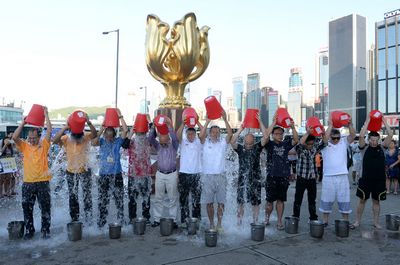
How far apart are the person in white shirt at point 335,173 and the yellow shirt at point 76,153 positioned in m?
3.73

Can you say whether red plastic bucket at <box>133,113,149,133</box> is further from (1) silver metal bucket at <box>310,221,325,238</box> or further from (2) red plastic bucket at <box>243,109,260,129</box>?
(1) silver metal bucket at <box>310,221,325,238</box>

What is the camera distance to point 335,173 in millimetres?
5371

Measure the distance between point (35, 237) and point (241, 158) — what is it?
128 inches

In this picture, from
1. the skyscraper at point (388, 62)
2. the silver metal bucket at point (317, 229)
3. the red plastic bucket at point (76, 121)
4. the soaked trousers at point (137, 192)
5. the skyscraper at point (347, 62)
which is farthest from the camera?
the skyscraper at point (347, 62)

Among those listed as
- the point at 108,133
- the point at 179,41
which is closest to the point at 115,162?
the point at 108,133

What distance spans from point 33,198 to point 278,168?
143 inches

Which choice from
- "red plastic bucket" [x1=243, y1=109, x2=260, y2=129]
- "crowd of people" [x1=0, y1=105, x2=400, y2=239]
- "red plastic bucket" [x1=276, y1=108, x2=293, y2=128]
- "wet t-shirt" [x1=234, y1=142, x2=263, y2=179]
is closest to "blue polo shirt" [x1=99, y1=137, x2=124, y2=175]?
"crowd of people" [x1=0, y1=105, x2=400, y2=239]

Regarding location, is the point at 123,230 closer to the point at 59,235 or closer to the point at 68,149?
the point at 59,235

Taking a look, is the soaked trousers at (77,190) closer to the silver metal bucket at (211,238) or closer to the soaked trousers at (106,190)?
the soaked trousers at (106,190)

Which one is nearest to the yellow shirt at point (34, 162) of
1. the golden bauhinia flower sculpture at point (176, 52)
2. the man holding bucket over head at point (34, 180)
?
the man holding bucket over head at point (34, 180)

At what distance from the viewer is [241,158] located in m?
5.56

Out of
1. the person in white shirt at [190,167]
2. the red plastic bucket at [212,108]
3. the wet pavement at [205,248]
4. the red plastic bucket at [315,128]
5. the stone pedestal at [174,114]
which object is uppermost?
the stone pedestal at [174,114]

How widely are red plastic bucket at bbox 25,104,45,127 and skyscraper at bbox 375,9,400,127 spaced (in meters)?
76.1

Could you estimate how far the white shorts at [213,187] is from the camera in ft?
16.9
